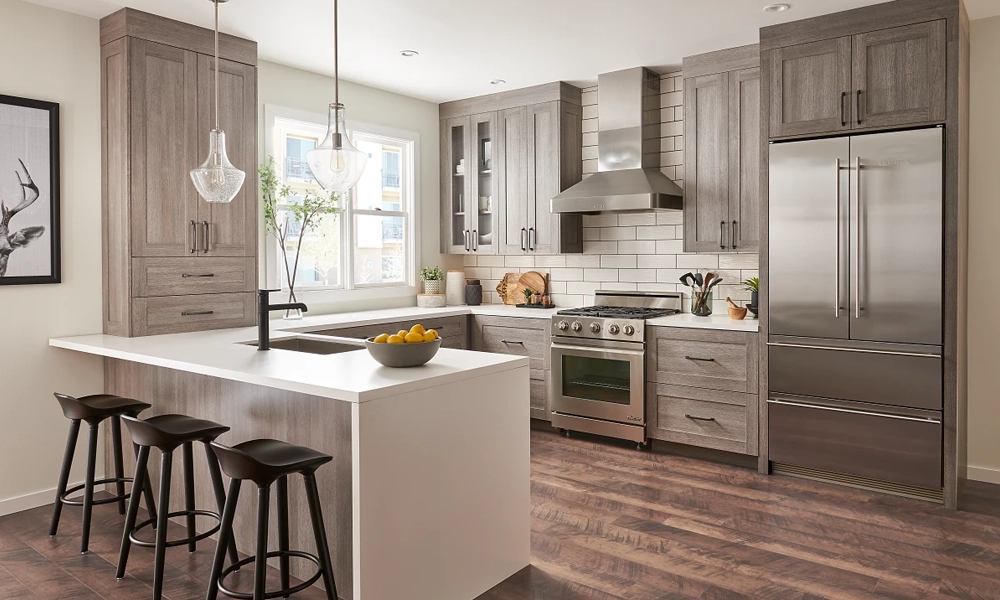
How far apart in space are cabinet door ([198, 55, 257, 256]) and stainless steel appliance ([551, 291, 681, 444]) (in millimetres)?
2160

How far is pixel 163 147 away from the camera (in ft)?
12.9

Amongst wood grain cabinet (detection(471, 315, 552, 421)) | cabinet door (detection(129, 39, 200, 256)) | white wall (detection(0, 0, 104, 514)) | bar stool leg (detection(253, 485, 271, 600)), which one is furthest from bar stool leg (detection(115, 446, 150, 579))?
wood grain cabinet (detection(471, 315, 552, 421))

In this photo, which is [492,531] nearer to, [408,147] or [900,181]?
[900,181]

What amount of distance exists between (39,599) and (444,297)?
367 cm

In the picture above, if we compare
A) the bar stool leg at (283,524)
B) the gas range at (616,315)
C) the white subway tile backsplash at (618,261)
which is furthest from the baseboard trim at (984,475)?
the bar stool leg at (283,524)

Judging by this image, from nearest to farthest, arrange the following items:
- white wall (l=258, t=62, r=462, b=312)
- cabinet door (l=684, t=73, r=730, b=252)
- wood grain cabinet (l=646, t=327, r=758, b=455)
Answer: wood grain cabinet (l=646, t=327, r=758, b=455) < cabinet door (l=684, t=73, r=730, b=252) < white wall (l=258, t=62, r=462, b=312)

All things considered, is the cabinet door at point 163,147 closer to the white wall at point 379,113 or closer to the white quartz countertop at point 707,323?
the white wall at point 379,113

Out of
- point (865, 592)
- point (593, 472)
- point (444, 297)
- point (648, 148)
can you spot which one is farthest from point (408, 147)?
point (865, 592)

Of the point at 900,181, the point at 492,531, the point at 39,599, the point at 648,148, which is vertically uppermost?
the point at 648,148

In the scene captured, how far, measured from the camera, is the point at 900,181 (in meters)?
3.69

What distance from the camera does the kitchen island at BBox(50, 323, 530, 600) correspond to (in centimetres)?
237

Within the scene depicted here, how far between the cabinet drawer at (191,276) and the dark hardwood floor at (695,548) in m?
1.17

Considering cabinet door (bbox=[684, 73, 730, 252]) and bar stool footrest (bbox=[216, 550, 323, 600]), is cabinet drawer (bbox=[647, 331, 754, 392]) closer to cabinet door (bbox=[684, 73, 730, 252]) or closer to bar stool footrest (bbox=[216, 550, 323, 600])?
cabinet door (bbox=[684, 73, 730, 252])

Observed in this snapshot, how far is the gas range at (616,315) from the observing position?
4.72 metres
